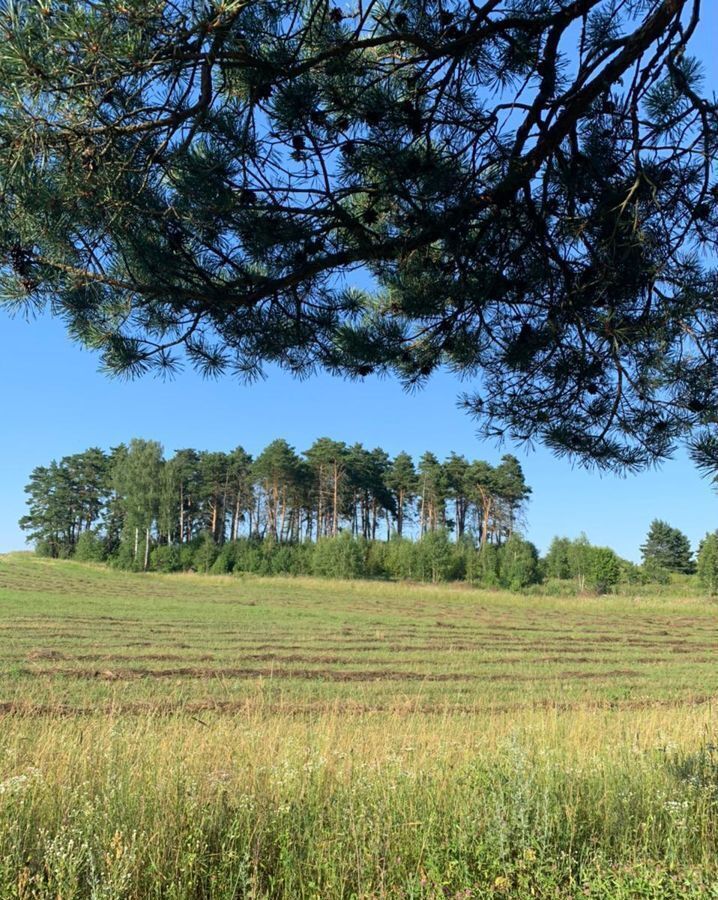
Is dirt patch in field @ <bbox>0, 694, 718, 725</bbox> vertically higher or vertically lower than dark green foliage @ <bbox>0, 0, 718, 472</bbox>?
lower

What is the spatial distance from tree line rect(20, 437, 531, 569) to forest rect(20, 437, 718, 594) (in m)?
0.13

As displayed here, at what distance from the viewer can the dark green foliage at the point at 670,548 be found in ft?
217

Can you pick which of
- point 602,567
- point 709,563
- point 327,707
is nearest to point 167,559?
point 602,567

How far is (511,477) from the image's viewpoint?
55688 millimetres

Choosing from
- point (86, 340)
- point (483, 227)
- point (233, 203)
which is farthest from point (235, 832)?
point (483, 227)

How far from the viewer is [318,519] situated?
60.0 metres

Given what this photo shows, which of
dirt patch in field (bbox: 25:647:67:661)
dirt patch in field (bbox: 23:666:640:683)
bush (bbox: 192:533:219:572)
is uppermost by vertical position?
bush (bbox: 192:533:219:572)

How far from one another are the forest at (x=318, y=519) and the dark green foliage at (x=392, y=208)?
44.9 meters

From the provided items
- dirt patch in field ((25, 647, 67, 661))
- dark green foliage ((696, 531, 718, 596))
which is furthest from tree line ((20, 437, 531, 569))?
dirt patch in field ((25, 647, 67, 661))

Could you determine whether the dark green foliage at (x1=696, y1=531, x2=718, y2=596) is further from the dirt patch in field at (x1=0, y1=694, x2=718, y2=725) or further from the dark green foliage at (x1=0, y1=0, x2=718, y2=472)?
the dark green foliage at (x1=0, y1=0, x2=718, y2=472)

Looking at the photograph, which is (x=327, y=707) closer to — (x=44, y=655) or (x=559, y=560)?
(x=44, y=655)

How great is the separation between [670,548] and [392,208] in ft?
238

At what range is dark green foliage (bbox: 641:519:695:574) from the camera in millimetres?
66062

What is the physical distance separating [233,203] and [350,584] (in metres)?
38.9
